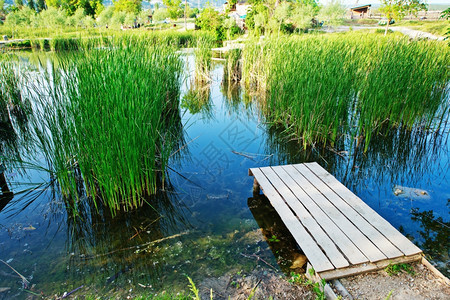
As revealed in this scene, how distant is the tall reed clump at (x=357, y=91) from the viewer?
393 centimetres

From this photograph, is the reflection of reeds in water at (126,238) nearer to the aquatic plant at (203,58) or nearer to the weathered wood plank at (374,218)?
the weathered wood plank at (374,218)

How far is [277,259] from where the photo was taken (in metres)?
2.24

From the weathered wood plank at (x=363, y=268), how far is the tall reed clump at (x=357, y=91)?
2265mm

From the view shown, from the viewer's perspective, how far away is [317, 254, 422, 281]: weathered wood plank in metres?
1.84

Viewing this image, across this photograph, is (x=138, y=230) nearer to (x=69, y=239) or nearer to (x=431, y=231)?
(x=69, y=239)

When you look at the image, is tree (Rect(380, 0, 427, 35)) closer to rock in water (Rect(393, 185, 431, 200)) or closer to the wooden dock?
rock in water (Rect(393, 185, 431, 200))

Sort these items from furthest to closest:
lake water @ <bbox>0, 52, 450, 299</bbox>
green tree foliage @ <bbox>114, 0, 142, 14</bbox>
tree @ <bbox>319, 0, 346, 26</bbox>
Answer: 1. green tree foliage @ <bbox>114, 0, 142, 14</bbox>
2. tree @ <bbox>319, 0, 346, 26</bbox>
3. lake water @ <bbox>0, 52, 450, 299</bbox>

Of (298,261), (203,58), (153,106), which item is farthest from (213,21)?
(298,261)

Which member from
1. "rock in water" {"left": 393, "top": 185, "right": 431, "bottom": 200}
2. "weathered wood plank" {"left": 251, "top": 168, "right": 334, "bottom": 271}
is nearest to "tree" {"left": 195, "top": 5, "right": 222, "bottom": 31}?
"rock in water" {"left": 393, "top": 185, "right": 431, "bottom": 200}

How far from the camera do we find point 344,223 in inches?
89.7

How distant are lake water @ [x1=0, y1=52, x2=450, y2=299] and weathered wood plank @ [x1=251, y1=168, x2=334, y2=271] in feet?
0.70

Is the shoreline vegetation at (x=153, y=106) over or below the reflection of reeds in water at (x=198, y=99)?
over

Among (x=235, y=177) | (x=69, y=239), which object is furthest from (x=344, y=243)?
(x=69, y=239)

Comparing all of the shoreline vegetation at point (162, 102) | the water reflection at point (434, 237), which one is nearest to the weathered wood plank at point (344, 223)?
the water reflection at point (434, 237)
